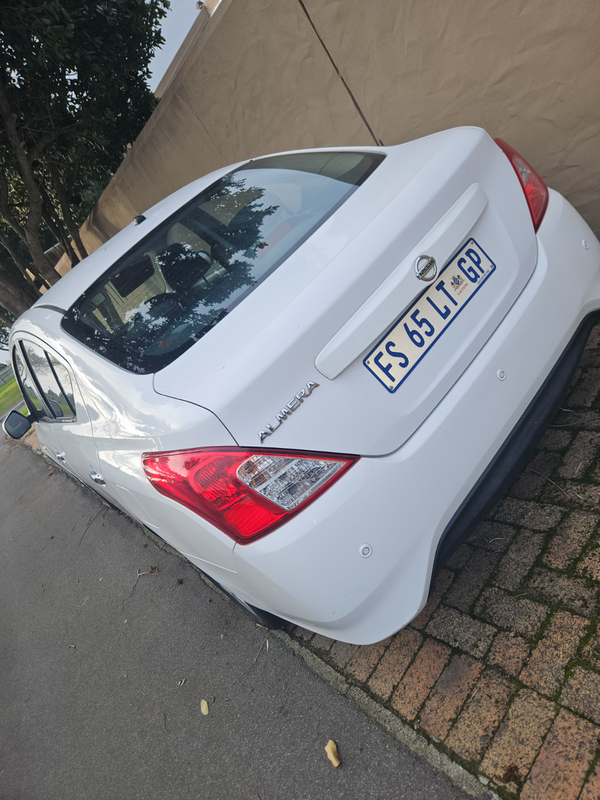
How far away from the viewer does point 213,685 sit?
2.53 meters

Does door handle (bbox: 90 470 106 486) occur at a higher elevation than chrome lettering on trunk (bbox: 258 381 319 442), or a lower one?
lower

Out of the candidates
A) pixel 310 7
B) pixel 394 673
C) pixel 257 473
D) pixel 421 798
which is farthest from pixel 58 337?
pixel 310 7

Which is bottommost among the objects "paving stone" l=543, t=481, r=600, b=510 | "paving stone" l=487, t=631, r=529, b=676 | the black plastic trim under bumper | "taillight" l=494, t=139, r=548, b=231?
"paving stone" l=543, t=481, r=600, b=510

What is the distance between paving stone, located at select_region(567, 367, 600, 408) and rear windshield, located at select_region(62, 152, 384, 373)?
1.46 meters

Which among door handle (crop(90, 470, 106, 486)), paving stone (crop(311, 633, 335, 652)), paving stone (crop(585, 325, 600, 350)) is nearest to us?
paving stone (crop(311, 633, 335, 652))

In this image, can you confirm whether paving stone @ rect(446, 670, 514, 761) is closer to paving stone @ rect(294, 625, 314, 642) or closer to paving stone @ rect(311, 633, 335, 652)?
paving stone @ rect(311, 633, 335, 652)

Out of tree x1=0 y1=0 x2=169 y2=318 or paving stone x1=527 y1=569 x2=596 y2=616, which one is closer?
paving stone x1=527 y1=569 x2=596 y2=616

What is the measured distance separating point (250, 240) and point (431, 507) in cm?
127

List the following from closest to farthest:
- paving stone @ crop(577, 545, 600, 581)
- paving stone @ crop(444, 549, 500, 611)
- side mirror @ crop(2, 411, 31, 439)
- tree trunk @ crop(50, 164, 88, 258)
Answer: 1. paving stone @ crop(577, 545, 600, 581)
2. paving stone @ crop(444, 549, 500, 611)
3. side mirror @ crop(2, 411, 31, 439)
4. tree trunk @ crop(50, 164, 88, 258)

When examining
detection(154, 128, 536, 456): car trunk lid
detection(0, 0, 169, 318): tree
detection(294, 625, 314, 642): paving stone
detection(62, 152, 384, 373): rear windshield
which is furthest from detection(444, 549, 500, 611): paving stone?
detection(0, 0, 169, 318): tree

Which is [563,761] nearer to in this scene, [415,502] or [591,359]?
[415,502]

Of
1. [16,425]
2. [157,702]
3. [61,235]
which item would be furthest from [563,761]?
[61,235]

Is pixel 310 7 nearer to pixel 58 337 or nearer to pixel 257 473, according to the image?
pixel 58 337

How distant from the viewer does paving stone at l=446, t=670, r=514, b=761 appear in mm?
1732
